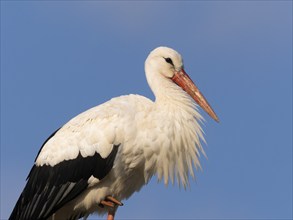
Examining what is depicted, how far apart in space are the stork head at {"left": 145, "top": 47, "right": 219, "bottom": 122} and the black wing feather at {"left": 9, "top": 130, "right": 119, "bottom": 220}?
48.0 inches

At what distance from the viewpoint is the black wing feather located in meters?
8.25

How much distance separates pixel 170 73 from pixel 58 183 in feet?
6.49

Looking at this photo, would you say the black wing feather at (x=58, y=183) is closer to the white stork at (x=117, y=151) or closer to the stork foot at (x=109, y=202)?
the white stork at (x=117, y=151)

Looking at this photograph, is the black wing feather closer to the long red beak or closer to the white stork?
the white stork

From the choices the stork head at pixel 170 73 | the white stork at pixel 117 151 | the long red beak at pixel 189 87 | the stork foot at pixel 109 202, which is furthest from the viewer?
the long red beak at pixel 189 87

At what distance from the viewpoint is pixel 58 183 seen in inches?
337

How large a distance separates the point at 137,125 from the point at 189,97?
102cm

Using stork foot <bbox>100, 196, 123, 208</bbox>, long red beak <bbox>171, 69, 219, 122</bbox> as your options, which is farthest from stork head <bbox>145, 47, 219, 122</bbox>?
stork foot <bbox>100, 196, 123, 208</bbox>

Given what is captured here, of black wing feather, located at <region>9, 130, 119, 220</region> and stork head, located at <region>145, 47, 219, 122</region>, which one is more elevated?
stork head, located at <region>145, 47, 219, 122</region>

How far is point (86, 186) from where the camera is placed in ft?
27.3

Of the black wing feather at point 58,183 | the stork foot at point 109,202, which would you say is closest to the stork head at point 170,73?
the black wing feather at point 58,183

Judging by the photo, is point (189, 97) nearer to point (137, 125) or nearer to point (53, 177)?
point (137, 125)

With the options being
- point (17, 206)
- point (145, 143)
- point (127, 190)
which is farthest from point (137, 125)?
point (17, 206)

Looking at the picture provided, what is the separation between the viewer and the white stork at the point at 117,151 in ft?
26.7
